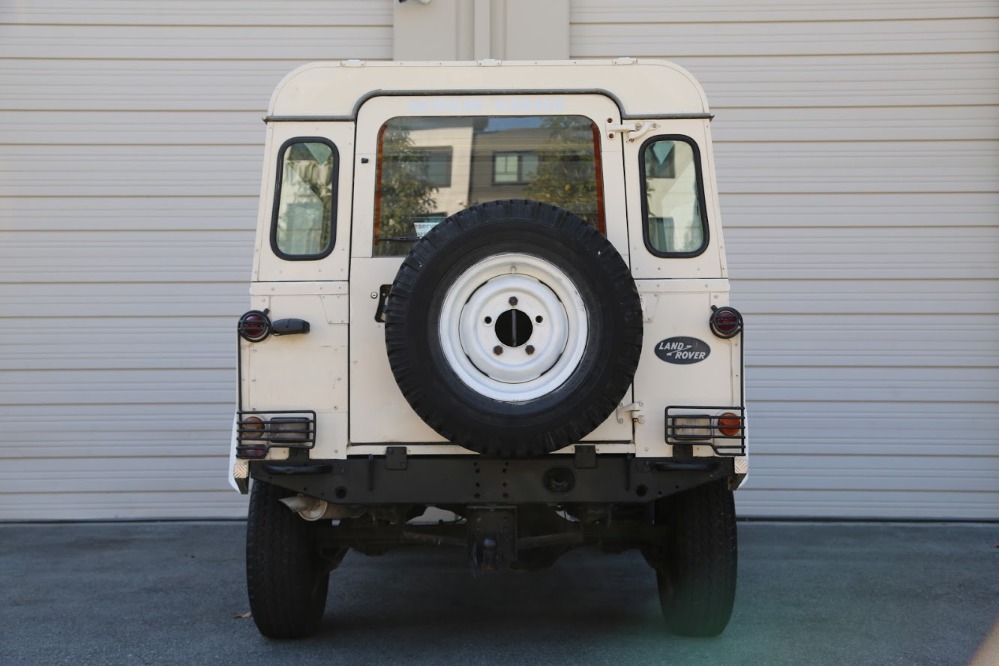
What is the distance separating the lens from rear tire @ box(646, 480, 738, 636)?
4.98 meters

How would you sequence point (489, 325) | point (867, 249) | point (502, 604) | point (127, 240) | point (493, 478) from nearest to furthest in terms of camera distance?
point (489, 325) → point (493, 478) → point (502, 604) → point (867, 249) → point (127, 240)

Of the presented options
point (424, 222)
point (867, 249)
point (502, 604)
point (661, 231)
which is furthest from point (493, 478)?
point (867, 249)

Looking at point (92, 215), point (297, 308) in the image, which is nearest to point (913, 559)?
point (297, 308)

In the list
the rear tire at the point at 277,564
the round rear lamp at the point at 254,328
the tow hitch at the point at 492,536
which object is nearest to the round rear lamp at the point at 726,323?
the tow hitch at the point at 492,536

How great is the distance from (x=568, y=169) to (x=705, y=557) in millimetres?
1793

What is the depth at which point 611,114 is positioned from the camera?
16.4ft

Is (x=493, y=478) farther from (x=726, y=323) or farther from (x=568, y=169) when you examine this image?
(x=568, y=169)

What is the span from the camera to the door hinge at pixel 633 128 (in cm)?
496

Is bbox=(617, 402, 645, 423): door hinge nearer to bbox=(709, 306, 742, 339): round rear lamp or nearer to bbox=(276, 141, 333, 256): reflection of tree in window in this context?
bbox=(709, 306, 742, 339): round rear lamp

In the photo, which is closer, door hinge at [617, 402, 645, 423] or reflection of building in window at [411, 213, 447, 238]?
door hinge at [617, 402, 645, 423]

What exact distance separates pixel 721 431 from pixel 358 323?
5.17ft

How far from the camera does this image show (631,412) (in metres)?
4.77

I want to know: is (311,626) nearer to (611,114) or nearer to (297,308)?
(297,308)

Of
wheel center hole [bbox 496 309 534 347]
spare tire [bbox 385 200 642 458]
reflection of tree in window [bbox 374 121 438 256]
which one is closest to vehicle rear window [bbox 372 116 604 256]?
reflection of tree in window [bbox 374 121 438 256]
